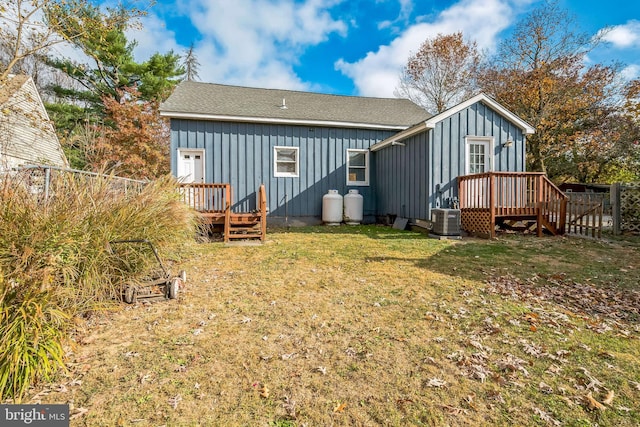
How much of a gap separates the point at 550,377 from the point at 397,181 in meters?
8.29

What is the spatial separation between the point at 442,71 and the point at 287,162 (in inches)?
659

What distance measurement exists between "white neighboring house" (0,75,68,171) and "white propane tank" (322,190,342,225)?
7340 mm

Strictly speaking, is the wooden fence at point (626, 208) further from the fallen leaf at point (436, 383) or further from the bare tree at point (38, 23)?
the bare tree at point (38, 23)

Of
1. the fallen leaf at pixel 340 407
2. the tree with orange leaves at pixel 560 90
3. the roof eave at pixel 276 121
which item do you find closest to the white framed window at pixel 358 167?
the roof eave at pixel 276 121

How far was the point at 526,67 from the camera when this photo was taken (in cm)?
1778

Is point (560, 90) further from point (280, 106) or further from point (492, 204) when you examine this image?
point (280, 106)

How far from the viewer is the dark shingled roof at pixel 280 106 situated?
10.1m

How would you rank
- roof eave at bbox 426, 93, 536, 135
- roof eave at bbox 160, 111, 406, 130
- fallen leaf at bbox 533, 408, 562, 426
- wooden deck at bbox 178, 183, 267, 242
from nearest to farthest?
fallen leaf at bbox 533, 408, 562, 426 < wooden deck at bbox 178, 183, 267, 242 < roof eave at bbox 426, 93, 536, 135 < roof eave at bbox 160, 111, 406, 130

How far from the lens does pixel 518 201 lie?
8.35 m

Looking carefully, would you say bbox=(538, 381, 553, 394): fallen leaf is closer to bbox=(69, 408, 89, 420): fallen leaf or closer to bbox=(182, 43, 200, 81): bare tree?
bbox=(69, 408, 89, 420): fallen leaf

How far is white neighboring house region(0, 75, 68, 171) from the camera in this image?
18.6ft

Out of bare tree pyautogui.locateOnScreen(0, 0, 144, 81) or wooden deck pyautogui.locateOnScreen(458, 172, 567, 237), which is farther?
wooden deck pyautogui.locateOnScreen(458, 172, 567, 237)

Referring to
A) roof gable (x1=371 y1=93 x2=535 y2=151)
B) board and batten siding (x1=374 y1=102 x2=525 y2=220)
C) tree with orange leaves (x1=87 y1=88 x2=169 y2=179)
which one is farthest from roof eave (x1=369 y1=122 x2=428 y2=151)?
tree with orange leaves (x1=87 y1=88 x2=169 y2=179)

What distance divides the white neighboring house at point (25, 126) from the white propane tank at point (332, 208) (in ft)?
24.1
